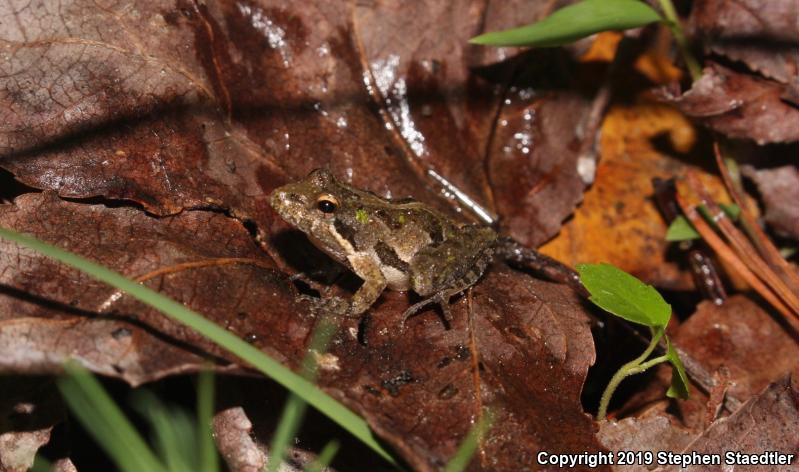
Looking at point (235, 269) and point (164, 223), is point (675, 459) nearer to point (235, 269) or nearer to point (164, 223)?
point (235, 269)

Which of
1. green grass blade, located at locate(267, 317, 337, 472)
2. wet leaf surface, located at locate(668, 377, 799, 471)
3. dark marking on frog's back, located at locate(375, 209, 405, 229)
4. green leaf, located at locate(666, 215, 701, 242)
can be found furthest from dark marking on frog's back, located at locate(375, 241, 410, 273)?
green leaf, located at locate(666, 215, 701, 242)

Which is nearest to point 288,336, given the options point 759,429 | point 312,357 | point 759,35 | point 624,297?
point 312,357

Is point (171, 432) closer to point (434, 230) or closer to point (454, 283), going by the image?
point (454, 283)

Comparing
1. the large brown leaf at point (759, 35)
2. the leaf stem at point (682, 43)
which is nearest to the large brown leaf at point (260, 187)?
the leaf stem at point (682, 43)

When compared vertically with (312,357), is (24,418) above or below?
above

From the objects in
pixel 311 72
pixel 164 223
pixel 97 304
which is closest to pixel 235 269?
pixel 164 223

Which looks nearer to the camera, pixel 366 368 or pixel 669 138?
pixel 366 368

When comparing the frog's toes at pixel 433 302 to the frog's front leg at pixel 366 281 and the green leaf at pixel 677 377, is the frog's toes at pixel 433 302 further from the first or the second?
the green leaf at pixel 677 377
